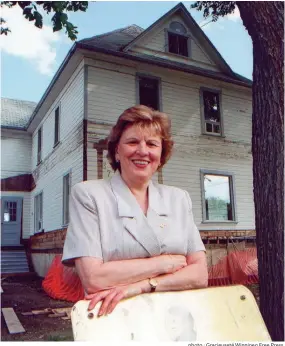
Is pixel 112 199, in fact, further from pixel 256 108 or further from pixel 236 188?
pixel 236 188

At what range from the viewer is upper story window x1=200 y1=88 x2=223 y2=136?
11211mm

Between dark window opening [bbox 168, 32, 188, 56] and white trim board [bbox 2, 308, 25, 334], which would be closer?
white trim board [bbox 2, 308, 25, 334]

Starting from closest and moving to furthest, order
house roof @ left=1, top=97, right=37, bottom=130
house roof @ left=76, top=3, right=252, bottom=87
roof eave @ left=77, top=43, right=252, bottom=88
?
roof eave @ left=77, top=43, right=252, bottom=88
house roof @ left=76, top=3, right=252, bottom=87
house roof @ left=1, top=97, right=37, bottom=130

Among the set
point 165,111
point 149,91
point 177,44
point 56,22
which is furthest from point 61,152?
point 56,22

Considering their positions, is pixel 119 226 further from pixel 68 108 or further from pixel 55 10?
pixel 68 108

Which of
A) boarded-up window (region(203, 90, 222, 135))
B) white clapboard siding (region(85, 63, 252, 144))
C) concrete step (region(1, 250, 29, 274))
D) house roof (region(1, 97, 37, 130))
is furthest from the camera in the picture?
house roof (region(1, 97, 37, 130))

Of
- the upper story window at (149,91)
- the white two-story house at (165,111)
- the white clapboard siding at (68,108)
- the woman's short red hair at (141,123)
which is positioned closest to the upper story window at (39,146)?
the white two-story house at (165,111)

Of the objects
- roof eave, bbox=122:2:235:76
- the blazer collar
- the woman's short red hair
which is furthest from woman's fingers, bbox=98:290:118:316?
roof eave, bbox=122:2:235:76

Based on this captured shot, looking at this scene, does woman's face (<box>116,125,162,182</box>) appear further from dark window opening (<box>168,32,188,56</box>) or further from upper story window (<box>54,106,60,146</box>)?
dark window opening (<box>168,32,188,56</box>)

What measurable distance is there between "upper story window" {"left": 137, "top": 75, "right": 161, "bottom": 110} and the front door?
726cm

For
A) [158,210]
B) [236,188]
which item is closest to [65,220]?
[236,188]

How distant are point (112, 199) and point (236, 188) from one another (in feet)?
33.0

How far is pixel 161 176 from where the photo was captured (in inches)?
395

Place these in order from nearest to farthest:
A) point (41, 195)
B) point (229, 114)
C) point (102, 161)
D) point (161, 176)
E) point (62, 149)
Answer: point (102, 161), point (161, 176), point (62, 149), point (229, 114), point (41, 195)
